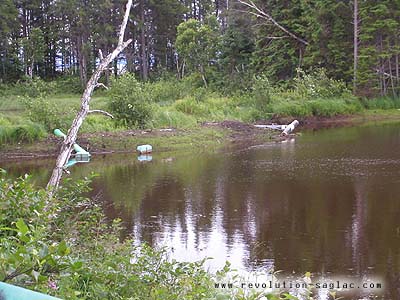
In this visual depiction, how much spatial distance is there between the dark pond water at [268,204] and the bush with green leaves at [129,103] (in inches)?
133

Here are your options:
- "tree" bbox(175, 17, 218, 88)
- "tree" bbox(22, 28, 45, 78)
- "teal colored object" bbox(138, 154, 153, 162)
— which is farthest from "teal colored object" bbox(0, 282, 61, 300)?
"tree" bbox(22, 28, 45, 78)

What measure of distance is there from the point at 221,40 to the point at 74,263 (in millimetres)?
35720

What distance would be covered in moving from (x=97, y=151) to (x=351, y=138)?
378 inches

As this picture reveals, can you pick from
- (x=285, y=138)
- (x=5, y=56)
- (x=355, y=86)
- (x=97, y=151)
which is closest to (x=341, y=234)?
(x=97, y=151)

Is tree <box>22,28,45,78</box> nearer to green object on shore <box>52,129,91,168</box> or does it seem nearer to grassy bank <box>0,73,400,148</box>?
grassy bank <box>0,73,400,148</box>

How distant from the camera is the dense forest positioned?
33.0 m

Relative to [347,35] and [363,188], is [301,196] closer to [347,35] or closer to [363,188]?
[363,188]

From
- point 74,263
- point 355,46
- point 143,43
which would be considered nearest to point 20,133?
point 74,263

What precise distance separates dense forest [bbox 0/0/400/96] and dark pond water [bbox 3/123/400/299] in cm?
1535

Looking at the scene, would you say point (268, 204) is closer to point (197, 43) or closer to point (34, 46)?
point (197, 43)

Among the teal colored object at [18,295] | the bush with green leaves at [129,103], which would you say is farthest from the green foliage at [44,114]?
the teal colored object at [18,295]

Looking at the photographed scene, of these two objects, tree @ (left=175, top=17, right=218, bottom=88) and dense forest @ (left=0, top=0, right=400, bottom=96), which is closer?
dense forest @ (left=0, top=0, right=400, bottom=96)

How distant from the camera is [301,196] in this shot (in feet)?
38.7

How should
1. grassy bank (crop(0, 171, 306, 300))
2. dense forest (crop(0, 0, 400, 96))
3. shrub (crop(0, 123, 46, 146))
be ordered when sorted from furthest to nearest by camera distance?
1. dense forest (crop(0, 0, 400, 96))
2. shrub (crop(0, 123, 46, 146))
3. grassy bank (crop(0, 171, 306, 300))
